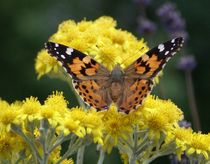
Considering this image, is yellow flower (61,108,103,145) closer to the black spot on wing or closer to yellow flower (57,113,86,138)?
yellow flower (57,113,86,138)

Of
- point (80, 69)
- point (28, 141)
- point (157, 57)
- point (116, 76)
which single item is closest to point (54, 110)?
point (28, 141)

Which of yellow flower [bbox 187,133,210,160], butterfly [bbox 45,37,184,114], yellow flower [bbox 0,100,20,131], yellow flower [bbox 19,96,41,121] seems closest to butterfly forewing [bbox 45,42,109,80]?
butterfly [bbox 45,37,184,114]

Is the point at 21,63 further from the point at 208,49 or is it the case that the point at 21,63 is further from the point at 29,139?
the point at 29,139

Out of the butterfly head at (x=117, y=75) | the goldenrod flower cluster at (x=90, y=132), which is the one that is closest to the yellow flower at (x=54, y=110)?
the goldenrod flower cluster at (x=90, y=132)

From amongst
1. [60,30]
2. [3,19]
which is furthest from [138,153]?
[3,19]

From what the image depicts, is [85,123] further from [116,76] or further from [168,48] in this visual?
[168,48]

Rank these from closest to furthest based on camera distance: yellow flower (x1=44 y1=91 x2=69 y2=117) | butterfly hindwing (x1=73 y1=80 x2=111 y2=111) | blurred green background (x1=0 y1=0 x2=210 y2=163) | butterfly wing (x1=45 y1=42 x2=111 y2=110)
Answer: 1. yellow flower (x1=44 y1=91 x2=69 y2=117)
2. butterfly hindwing (x1=73 y1=80 x2=111 y2=111)
3. butterfly wing (x1=45 y1=42 x2=111 y2=110)
4. blurred green background (x1=0 y1=0 x2=210 y2=163)

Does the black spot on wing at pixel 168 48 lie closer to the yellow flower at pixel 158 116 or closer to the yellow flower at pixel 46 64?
the yellow flower at pixel 158 116
